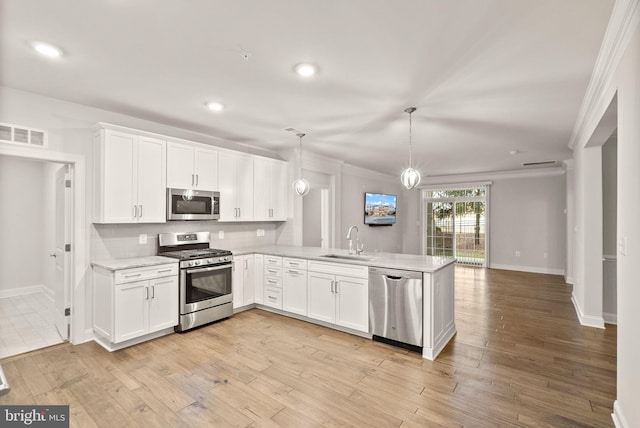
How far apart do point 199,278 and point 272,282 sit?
107cm

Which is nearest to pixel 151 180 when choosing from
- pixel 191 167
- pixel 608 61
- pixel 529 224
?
pixel 191 167

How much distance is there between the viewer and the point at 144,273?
11.3 feet

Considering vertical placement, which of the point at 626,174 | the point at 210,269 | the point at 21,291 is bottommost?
the point at 21,291

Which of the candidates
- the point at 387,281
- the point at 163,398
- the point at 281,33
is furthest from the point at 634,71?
the point at 163,398

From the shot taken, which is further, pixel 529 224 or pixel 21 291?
pixel 529 224

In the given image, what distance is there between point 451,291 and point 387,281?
933 mm

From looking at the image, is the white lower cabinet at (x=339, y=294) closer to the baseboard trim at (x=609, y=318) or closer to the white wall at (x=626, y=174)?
the white wall at (x=626, y=174)

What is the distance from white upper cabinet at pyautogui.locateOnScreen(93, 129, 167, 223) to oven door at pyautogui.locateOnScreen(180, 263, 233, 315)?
80 cm

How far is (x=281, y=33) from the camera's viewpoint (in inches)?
83.7

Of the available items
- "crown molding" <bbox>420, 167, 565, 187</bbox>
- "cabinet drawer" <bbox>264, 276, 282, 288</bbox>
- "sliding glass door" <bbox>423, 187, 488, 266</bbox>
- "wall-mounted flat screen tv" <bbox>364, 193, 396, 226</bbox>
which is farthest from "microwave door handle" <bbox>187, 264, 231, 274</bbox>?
"sliding glass door" <bbox>423, 187, 488, 266</bbox>

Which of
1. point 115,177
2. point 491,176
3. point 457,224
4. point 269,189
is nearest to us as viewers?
point 115,177

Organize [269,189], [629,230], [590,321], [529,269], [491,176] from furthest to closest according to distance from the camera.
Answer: [491,176], [529,269], [269,189], [590,321], [629,230]

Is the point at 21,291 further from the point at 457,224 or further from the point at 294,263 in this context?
the point at 457,224

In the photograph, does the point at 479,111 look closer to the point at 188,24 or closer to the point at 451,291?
the point at 451,291
